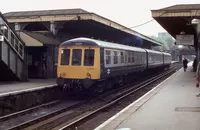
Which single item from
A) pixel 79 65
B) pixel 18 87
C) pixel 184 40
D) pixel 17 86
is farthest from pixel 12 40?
pixel 184 40

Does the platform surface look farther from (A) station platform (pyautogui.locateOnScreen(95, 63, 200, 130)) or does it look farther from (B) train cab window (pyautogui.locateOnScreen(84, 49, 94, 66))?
(A) station platform (pyautogui.locateOnScreen(95, 63, 200, 130))

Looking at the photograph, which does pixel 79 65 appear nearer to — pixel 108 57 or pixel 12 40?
pixel 108 57

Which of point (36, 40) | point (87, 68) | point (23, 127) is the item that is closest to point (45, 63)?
point (36, 40)

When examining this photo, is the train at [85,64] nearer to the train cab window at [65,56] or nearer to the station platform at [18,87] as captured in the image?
the train cab window at [65,56]

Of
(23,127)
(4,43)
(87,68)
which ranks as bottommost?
(23,127)

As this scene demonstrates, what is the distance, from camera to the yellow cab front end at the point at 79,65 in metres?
18.0

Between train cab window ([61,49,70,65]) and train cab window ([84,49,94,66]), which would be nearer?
train cab window ([84,49,94,66])

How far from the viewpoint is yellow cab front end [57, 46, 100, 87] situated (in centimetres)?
1803

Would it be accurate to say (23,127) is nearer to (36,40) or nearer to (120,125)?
(120,125)

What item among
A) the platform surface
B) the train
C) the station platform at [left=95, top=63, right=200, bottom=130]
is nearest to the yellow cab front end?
the train

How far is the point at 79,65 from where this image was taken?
723 inches

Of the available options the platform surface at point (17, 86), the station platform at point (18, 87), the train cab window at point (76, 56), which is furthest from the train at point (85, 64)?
the platform surface at point (17, 86)

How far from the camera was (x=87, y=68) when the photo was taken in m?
18.1

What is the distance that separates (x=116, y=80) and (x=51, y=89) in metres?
4.71
